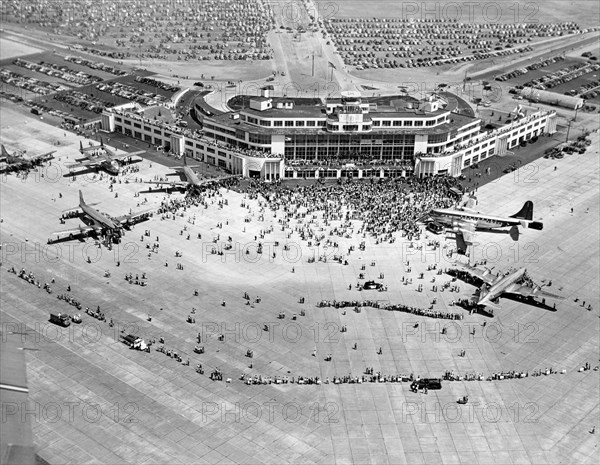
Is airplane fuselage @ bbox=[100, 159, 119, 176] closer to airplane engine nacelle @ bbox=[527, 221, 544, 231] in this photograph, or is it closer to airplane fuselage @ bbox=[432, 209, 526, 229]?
airplane fuselage @ bbox=[432, 209, 526, 229]

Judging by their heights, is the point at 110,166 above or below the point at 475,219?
above

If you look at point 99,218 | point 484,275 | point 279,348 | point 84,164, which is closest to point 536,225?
point 484,275

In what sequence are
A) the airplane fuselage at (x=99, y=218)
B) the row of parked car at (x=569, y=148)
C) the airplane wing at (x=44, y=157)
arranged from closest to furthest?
the airplane fuselage at (x=99, y=218), the airplane wing at (x=44, y=157), the row of parked car at (x=569, y=148)

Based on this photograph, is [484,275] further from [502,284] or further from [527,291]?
[527,291]

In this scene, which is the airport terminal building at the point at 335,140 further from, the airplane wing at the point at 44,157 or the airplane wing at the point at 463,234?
the airplane wing at the point at 463,234

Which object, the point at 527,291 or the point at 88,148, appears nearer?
the point at 527,291

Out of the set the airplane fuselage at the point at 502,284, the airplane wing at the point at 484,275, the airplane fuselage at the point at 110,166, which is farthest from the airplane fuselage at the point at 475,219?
the airplane fuselage at the point at 110,166

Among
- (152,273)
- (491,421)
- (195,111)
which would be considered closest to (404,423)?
(491,421)

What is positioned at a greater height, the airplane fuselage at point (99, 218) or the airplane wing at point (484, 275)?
the airplane fuselage at point (99, 218)
